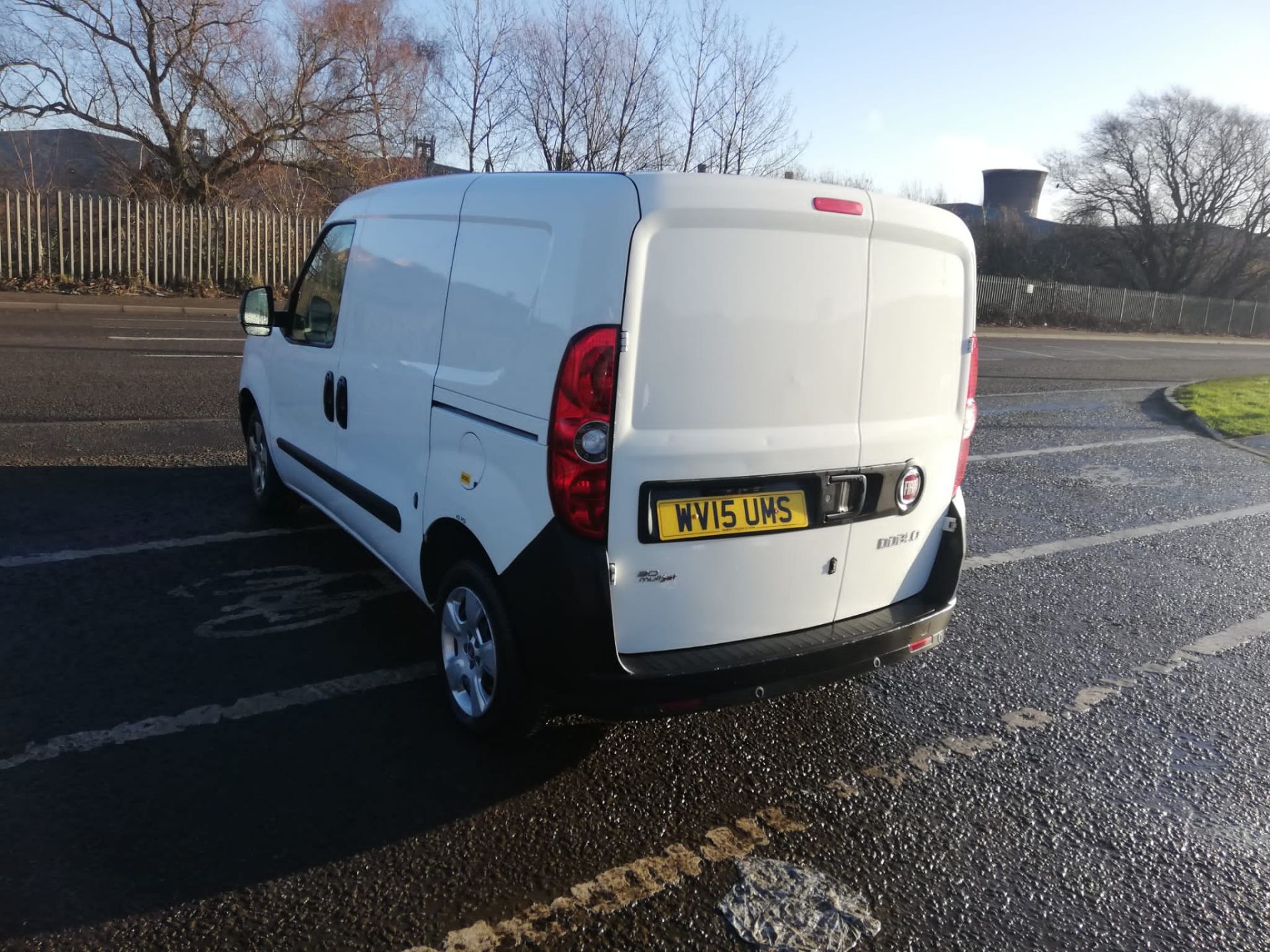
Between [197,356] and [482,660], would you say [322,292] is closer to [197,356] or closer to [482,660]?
[482,660]

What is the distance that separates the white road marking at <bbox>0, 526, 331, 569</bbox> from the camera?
4.95 meters

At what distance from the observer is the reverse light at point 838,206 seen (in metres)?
3.11

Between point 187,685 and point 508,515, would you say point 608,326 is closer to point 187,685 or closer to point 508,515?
point 508,515

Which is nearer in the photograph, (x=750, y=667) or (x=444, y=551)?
(x=750, y=667)

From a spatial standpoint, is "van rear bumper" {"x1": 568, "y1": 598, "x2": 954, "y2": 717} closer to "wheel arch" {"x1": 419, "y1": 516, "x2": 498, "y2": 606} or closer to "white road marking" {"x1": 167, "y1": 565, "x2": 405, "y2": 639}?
"wheel arch" {"x1": 419, "y1": 516, "x2": 498, "y2": 606}

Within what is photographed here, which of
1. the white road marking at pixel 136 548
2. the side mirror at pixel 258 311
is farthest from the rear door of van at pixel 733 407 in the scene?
the white road marking at pixel 136 548

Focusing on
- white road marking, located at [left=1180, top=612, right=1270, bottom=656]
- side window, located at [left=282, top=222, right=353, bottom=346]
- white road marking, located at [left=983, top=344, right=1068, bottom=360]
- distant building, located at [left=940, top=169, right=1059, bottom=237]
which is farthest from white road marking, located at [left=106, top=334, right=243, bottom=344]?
distant building, located at [left=940, top=169, right=1059, bottom=237]

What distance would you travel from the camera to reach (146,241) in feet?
69.8

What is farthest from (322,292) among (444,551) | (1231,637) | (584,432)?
(1231,637)

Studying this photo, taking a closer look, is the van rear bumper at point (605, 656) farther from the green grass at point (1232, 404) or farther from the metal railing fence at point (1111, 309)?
the metal railing fence at point (1111, 309)

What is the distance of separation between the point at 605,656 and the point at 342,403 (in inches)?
85.6

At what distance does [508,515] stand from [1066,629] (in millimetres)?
3293

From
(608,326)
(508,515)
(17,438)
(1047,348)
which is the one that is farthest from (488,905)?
(1047,348)

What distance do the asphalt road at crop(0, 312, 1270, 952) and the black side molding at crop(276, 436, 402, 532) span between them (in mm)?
547
